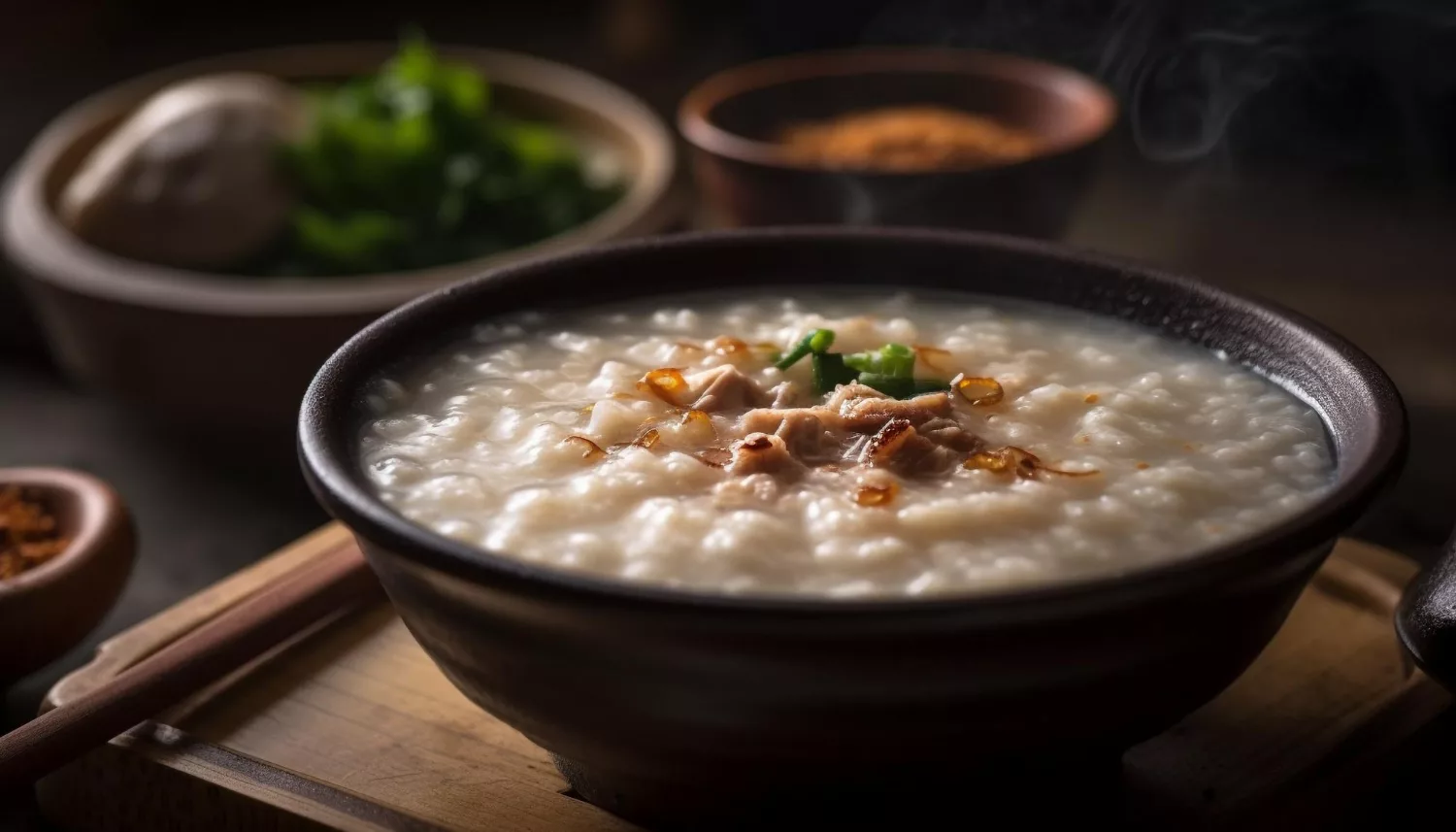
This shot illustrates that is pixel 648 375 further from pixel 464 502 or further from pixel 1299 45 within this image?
pixel 1299 45

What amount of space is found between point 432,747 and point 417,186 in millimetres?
2602

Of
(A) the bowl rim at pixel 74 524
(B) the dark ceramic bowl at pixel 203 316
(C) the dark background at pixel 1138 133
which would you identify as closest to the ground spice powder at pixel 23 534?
(A) the bowl rim at pixel 74 524

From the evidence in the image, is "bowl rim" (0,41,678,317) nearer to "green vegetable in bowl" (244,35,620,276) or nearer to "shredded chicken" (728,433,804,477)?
"green vegetable in bowl" (244,35,620,276)

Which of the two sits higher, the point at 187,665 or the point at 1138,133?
the point at 187,665

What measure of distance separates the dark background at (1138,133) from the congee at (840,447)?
1.21 m

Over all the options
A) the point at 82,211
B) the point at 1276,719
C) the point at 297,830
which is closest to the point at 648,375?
the point at 297,830

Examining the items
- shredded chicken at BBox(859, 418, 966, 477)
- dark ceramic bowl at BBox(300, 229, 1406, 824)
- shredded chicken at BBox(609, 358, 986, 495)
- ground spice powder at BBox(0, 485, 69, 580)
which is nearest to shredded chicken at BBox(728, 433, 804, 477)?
shredded chicken at BBox(609, 358, 986, 495)

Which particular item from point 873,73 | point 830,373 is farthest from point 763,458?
point 873,73

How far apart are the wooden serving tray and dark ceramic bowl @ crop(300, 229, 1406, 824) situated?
17 cm

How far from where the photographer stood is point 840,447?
203cm

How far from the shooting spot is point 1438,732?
204 cm

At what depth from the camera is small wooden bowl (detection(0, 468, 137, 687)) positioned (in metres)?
2.46

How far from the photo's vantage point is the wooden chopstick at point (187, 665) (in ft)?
6.43

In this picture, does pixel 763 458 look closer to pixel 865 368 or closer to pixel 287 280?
pixel 865 368
